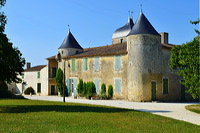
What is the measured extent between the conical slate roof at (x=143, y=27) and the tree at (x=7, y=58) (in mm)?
13536

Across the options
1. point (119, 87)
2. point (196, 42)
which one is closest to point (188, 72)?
point (196, 42)

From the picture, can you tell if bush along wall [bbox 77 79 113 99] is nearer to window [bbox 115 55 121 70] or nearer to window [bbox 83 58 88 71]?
window [bbox 83 58 88 71]

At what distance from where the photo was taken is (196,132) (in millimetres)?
9383

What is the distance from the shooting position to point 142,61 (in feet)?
87.0

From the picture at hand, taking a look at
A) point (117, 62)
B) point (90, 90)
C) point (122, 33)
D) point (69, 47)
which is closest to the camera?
point (117, 62)

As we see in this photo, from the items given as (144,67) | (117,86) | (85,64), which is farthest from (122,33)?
(144,67)

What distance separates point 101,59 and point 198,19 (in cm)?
1611

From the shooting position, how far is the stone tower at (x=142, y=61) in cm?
2641

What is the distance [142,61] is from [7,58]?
1431 cm

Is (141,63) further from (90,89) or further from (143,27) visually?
(90,89)

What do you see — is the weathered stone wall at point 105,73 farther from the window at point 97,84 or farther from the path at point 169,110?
the path at point 169,110

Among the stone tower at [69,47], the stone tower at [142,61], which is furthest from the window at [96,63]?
the stone tower at [69,47]

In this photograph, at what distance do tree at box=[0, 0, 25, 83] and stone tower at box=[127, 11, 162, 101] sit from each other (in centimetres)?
1289

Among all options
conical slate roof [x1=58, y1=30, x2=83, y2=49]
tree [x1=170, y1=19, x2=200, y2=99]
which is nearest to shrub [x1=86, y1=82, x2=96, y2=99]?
conical slate roof [x1=58, y1=30, x2=83, y2=49]
